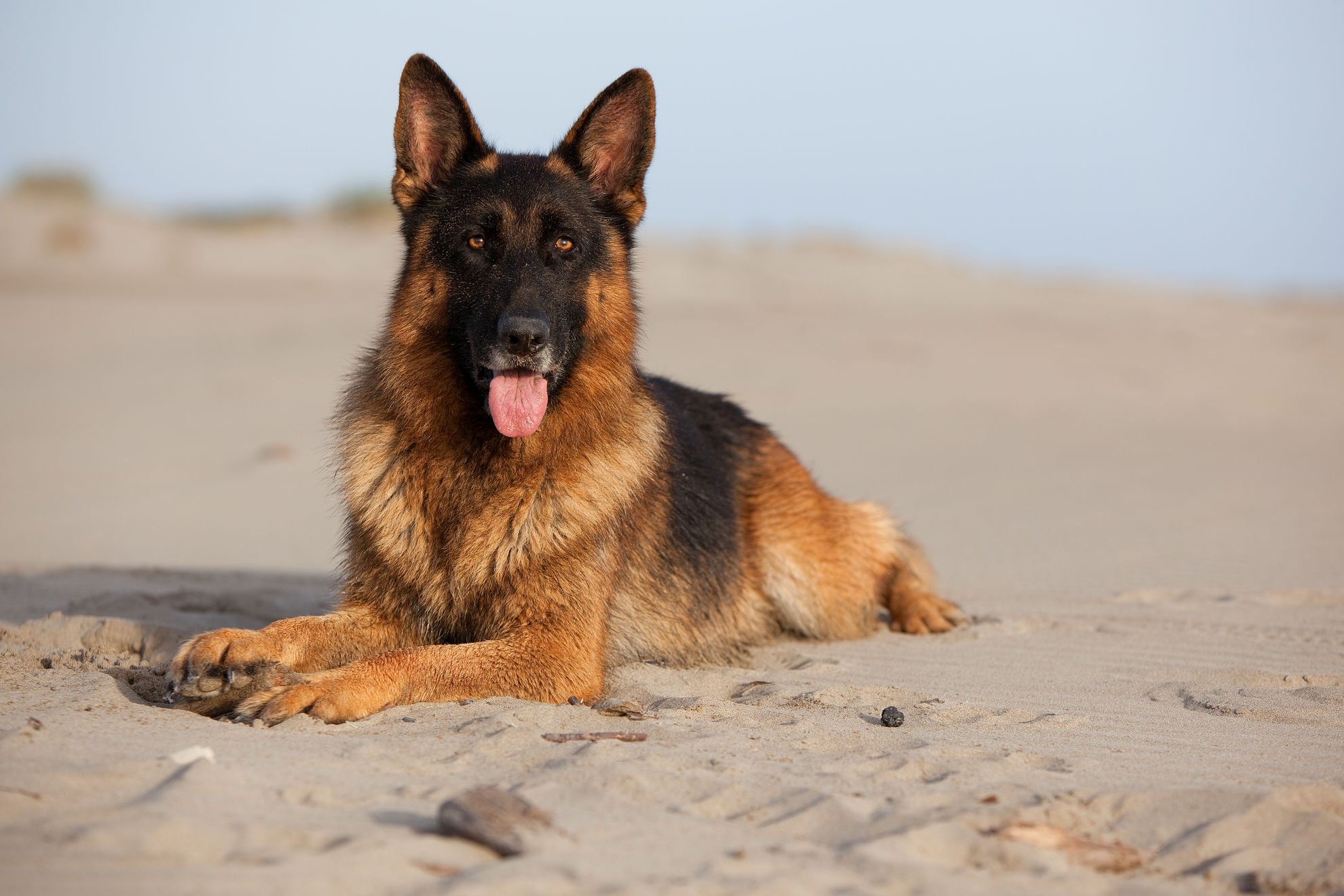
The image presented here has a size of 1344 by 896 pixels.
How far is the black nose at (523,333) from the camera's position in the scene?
4.11 meters

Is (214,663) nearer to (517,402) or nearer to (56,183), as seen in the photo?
(517,402)

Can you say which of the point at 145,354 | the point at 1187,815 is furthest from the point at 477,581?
the point at 145,354

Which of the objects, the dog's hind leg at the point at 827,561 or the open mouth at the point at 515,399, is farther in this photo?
the dog's hind leg at the point at 827,561

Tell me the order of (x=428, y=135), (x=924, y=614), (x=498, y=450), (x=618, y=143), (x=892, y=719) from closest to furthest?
→ (x=892, y=719) < (x=498, y=450) < (x=428, y=135) < (x=618, y=143) < (x=924, y=614)

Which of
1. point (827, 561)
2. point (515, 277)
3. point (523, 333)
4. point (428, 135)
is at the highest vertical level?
point (428, 135)

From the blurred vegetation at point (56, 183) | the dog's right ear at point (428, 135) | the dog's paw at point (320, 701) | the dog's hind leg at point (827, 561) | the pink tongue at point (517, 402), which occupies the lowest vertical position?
the dog's paw at point (320, 701)

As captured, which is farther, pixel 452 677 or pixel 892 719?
pixel 452 677

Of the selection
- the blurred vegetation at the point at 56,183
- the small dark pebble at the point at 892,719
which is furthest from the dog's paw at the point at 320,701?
the blurred vegetation at the point at 56,183

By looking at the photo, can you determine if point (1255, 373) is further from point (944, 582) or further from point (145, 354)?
point (145, 354)

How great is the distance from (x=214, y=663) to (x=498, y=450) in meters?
1.32

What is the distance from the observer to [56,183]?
32719mm

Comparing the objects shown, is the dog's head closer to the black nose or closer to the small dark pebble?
the black nose

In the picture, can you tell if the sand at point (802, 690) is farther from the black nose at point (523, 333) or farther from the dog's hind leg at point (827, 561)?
the black nose at point (523, 333)

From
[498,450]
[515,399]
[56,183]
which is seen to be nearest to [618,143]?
[515,399]
